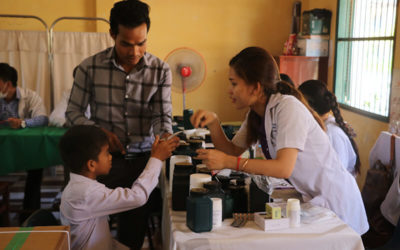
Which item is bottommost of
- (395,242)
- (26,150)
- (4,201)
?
(4,201)

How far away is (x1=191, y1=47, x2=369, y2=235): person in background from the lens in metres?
1.51

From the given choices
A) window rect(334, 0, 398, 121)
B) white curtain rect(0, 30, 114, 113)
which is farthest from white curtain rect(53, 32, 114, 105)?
window rect(334, 0, 398, 121)

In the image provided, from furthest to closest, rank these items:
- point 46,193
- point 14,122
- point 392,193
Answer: point 46,193 < point 14,122 < point 392,193

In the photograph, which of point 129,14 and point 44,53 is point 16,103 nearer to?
point 44,53

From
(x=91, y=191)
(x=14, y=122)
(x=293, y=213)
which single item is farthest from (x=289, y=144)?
(x=14, y=122)

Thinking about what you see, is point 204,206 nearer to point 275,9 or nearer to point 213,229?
point 213,229

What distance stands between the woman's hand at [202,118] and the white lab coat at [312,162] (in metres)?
0.31

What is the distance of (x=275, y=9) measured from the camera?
528 centimetres

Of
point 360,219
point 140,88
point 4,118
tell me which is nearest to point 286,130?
point 360,219

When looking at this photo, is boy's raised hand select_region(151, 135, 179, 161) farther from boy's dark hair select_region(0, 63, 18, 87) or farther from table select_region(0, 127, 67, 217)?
boy's dark hair select_region(0, 63, 18, 87)

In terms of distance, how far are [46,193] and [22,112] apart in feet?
2.94

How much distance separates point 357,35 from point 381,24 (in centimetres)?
44

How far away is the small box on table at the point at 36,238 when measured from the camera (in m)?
1.17

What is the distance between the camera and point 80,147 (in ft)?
5.56
